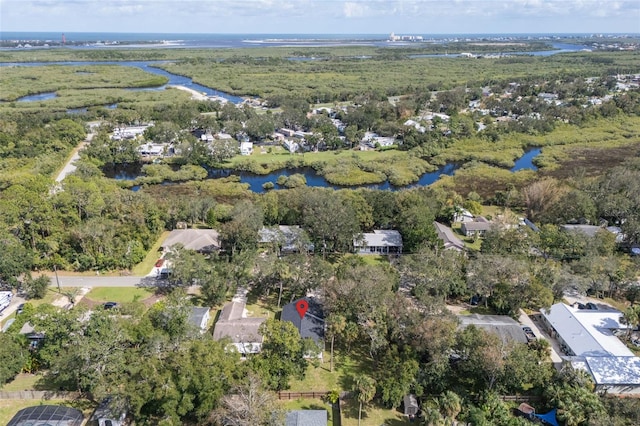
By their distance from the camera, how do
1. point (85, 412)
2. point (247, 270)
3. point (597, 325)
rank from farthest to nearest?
point (247, 270) → point (597, 325) → point (85, 412)

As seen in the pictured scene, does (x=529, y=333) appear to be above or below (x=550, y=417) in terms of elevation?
below

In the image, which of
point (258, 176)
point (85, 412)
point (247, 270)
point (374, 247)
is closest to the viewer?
point (85, 412)

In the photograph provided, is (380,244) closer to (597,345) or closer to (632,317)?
(597,345)

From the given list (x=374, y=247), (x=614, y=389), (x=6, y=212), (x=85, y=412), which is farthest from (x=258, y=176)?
(x=614, y=389)

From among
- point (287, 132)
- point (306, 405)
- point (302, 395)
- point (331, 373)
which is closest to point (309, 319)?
point (331, 373)

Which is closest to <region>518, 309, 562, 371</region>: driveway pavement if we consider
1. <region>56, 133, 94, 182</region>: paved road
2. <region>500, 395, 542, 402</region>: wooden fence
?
<region>500, 395, 542, 402</region>: wooden fence

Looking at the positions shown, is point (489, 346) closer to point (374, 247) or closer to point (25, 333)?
point (374, 247)
